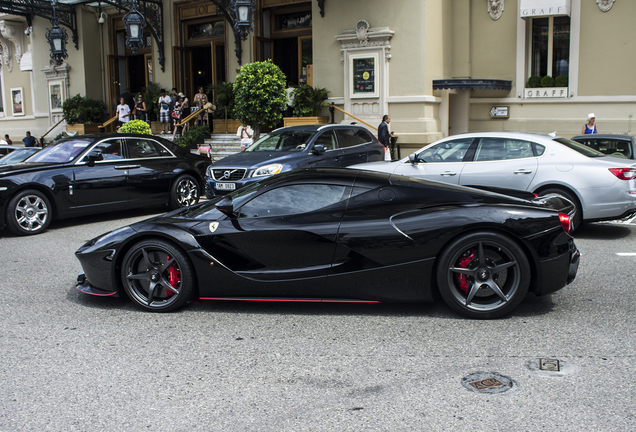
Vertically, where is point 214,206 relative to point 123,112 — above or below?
below

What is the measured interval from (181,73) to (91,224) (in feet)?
50.0

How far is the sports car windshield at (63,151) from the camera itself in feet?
33.8

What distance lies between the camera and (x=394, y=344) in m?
4.32

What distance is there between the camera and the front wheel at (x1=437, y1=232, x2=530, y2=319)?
468 cm

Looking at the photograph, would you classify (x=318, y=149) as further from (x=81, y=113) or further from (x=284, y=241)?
(x=81, y=113)

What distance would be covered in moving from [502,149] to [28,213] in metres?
7.67

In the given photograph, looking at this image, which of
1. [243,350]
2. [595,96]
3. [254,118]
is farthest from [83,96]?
[243,350]

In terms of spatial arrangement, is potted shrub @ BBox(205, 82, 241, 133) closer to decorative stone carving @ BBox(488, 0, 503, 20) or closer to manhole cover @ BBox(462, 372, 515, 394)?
decorative stone carving @ BBox(488, 0, 503, 20)

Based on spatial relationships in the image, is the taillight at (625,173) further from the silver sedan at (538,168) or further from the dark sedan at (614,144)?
the dark sedan at (614,144)

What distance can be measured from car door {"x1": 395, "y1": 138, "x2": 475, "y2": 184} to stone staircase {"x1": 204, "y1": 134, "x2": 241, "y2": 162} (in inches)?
452

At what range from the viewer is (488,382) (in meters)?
3.64

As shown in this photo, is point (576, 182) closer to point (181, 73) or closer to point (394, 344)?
point (394, 344)

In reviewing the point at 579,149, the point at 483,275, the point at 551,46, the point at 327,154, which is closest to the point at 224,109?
the point at 327,154

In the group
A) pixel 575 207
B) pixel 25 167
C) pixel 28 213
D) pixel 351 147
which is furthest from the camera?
pixel 351 147
